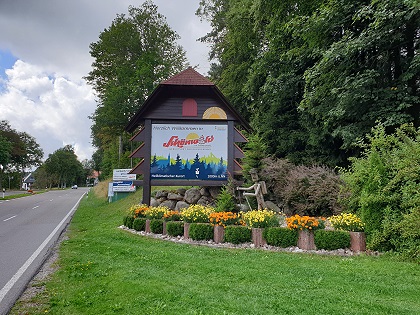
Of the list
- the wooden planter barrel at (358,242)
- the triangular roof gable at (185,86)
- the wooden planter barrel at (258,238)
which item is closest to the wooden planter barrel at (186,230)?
the wooden planter barrel at (258,238)

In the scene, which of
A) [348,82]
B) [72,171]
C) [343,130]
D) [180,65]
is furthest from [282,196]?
[72,171]

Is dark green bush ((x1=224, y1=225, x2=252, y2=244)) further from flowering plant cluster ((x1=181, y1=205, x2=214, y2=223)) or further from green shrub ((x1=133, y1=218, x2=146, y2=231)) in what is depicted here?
green shrub ((x1=133, y1=218, x2=146, y2=231))

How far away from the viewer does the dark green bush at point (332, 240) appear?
24.9ft

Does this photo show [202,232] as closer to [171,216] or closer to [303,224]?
[171,216]

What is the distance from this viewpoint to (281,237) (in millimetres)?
8062

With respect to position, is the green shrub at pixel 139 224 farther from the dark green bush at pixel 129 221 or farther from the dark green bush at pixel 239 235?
the dark green bush at pixel 239 235

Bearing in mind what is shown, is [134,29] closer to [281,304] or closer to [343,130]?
[343,130]

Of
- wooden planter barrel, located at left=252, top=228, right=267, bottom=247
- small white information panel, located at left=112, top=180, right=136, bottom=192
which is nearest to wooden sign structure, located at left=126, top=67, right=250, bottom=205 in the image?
wooden planter barrel, located at left=252, top=228, right=267, bottom=247

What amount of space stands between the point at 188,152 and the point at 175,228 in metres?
5.08

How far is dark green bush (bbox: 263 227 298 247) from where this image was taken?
800cm

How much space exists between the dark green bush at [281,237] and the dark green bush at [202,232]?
5.28ft

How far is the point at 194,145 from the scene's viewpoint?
14.4 metres

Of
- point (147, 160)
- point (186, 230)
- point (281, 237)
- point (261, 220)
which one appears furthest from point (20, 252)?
point (281, 237)

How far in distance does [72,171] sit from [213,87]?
101 m
